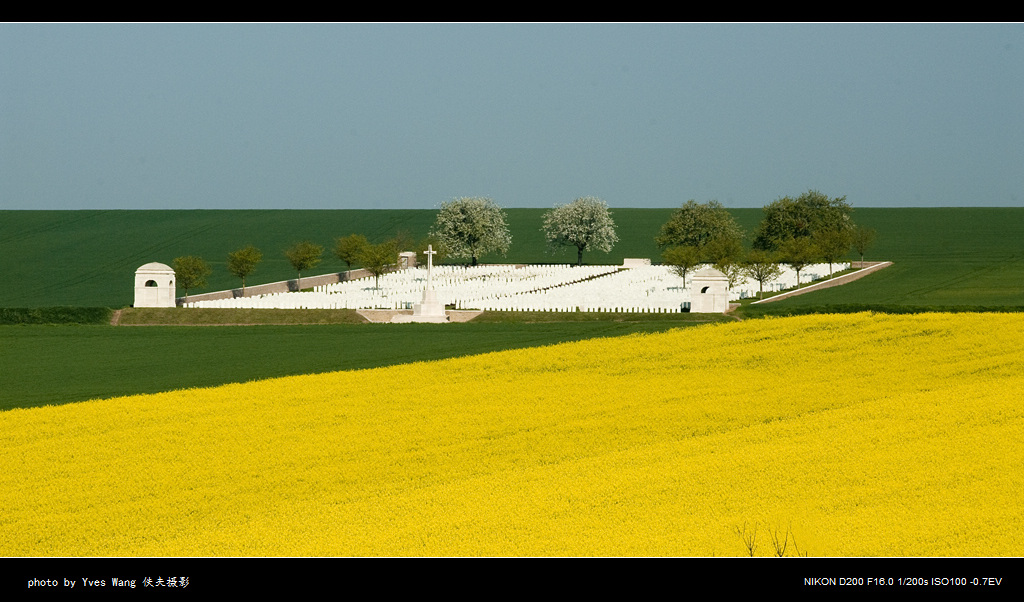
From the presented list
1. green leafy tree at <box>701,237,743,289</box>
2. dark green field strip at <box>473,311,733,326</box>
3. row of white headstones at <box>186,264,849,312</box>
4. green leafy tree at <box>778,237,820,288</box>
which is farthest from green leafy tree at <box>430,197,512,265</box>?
dark green field strip at <box>473,311,733,326</box>

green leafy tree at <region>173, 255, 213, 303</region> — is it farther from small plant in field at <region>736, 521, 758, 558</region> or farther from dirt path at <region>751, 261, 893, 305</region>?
small plant in field at <region>736, 521, 758, 558</region>

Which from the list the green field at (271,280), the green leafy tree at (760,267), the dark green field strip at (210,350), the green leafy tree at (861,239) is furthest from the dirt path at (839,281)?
the dark green field strip at (210,350)

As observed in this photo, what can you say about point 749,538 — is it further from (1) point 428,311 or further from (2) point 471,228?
(2) point 471,228

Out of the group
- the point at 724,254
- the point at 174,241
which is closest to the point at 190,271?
the point at 724,254

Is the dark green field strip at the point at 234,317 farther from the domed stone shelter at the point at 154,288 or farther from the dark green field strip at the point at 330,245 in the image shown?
the dark green field strip at the point at 330,245
